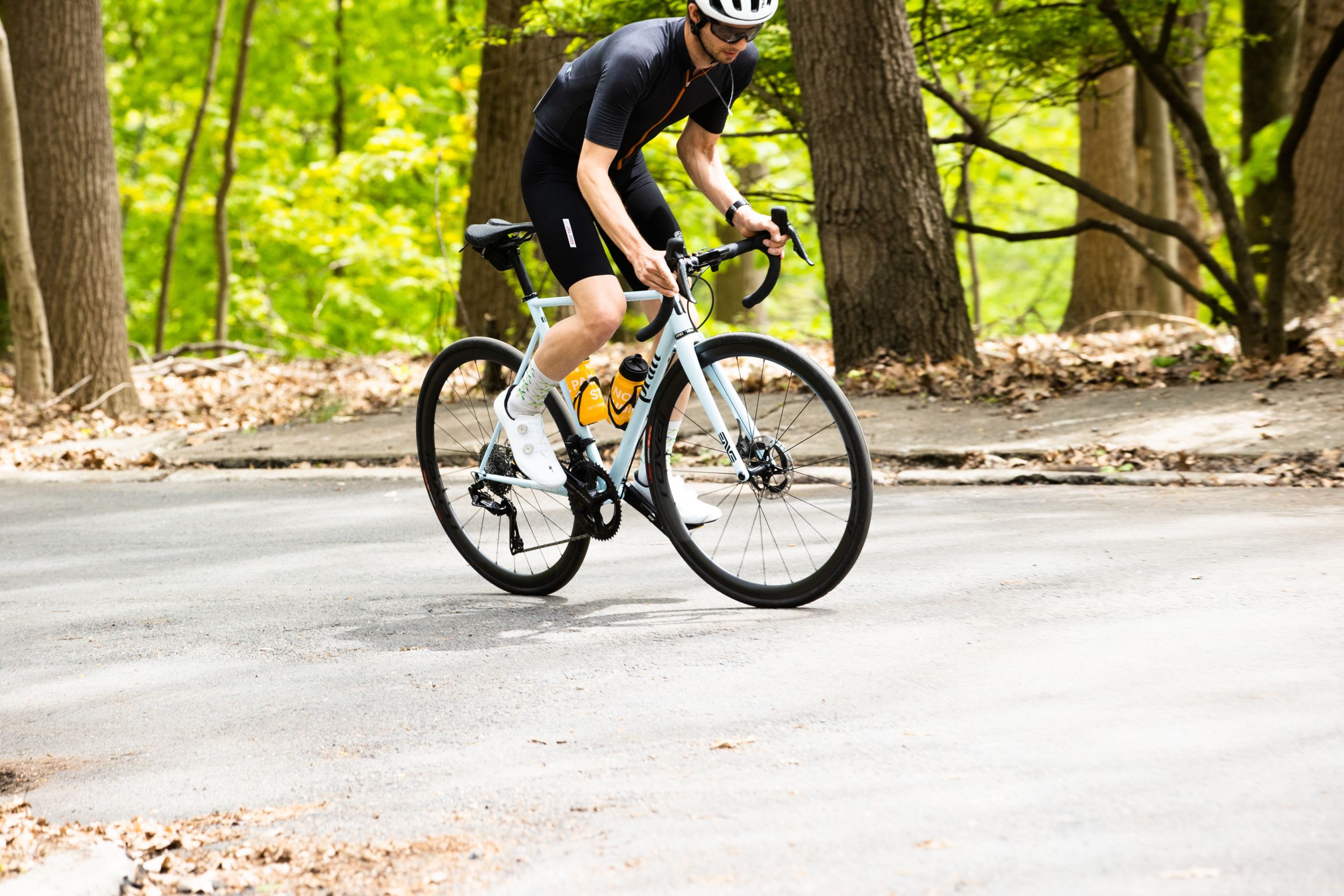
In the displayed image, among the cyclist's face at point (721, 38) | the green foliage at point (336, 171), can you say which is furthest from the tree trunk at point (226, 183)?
the cyclist's face at point (721, 38)

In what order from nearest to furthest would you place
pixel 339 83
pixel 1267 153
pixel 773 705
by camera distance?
pixel 773 705 → pixel 1267 153 → pixel 339 83

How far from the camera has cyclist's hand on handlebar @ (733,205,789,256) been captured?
14.1ft

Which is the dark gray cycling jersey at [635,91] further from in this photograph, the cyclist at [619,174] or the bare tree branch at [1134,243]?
the bare tree branch at [1134,243]

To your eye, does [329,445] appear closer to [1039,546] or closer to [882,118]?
[882,118]

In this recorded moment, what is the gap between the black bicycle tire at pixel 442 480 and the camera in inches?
195

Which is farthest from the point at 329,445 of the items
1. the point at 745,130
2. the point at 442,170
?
the point at 442,170

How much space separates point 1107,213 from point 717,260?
41.1 ft

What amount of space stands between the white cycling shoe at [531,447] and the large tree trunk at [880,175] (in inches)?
185

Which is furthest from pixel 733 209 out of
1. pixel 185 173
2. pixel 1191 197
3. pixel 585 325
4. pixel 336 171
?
pixel 1191 197

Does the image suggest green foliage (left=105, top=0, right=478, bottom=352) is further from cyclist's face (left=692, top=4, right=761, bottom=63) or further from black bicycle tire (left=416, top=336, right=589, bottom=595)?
cyclist's face (left=692, top=4, right=761, bottom=63)

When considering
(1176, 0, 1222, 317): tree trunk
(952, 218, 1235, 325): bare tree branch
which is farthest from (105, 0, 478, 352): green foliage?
(952, 218, 1235, 325): bare tree branch

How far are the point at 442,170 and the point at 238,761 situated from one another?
21.9m

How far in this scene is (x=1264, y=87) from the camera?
43.3 ft

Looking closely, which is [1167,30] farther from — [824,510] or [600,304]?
[600,304]
